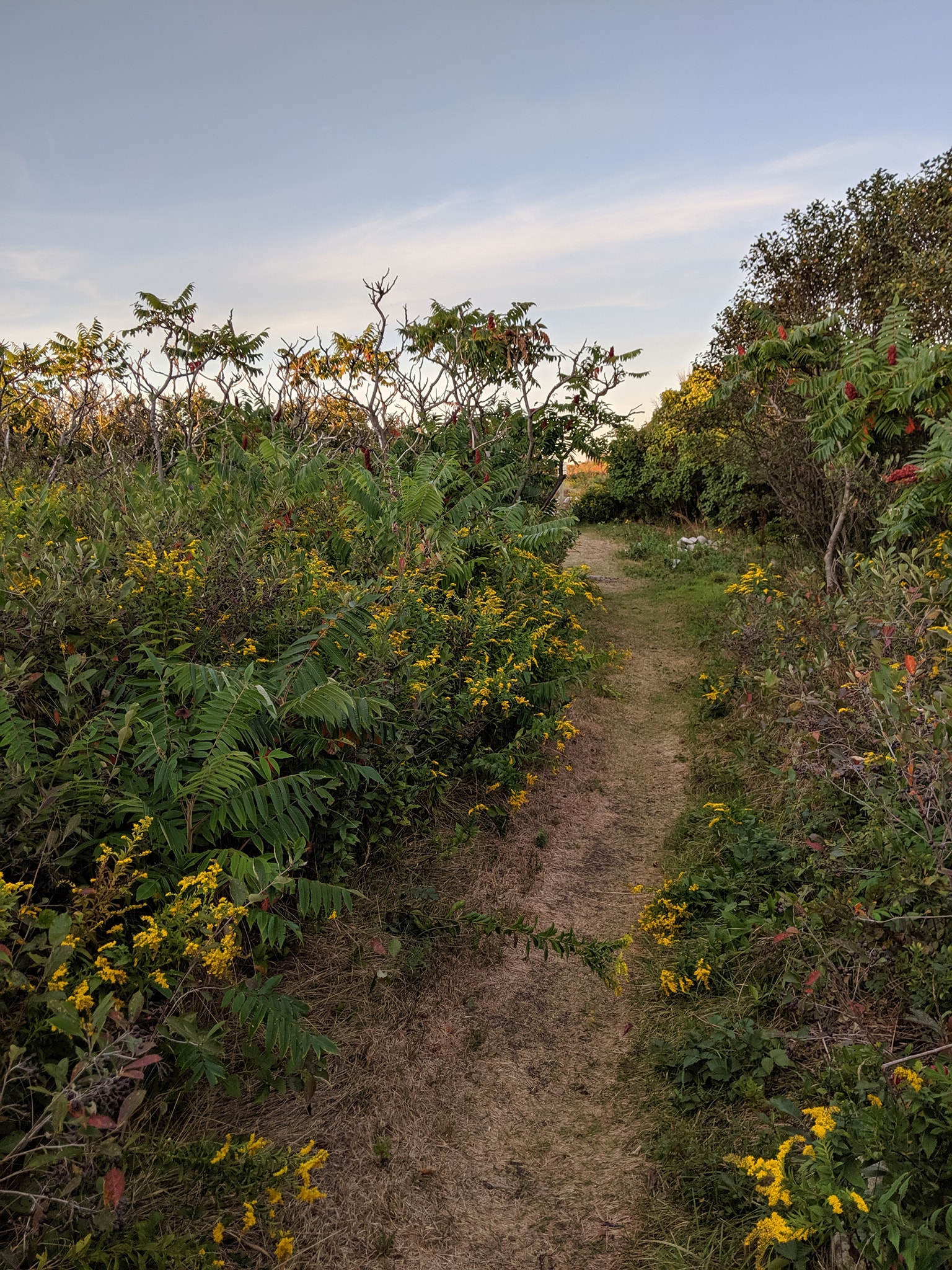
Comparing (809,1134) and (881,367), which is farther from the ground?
(881,367)

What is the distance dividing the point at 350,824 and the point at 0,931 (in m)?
1.84


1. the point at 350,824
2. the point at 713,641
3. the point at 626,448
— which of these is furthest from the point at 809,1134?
the point at 626,448

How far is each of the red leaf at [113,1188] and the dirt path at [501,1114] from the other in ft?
2.99

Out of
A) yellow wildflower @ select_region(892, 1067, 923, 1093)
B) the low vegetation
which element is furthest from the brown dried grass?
yellow wildflower @ select_region(892, 1067, 923, 1093)

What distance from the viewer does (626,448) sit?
21.0 m

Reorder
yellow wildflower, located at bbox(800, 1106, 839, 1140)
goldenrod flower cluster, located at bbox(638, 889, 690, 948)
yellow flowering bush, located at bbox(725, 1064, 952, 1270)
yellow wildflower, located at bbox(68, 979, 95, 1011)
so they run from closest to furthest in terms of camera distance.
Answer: yellow flowering bush, located at bbox(725, 1064, 952, 1270) → yellow wildflower, located at bbox(68, 979, 95, 1011) → yellow wildflower, located at bbox(800, 1106, 839, 1140) → goldenrod flower cluster, located at bbox(638, 889, 690, 948)

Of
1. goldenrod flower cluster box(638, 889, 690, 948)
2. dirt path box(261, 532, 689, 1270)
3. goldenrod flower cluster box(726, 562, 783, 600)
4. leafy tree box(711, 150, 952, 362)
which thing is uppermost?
leafy tree box(711, 150, 952, 362)

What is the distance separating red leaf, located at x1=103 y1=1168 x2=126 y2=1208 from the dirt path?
91 centimetres

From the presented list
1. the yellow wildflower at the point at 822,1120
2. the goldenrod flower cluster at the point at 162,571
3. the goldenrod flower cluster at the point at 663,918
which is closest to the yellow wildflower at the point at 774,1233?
the yellow wildflower at the point at 822,1120

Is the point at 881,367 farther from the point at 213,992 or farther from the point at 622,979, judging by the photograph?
the point at 213,992

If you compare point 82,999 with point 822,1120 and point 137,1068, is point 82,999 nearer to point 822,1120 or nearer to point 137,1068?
point 137,1068

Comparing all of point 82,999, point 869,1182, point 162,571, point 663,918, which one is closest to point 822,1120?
point 869,1182

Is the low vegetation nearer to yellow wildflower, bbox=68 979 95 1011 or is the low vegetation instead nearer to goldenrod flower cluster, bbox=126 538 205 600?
yellow wildflower, bbox=68 979 95 1011

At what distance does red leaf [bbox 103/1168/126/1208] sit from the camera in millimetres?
1906
